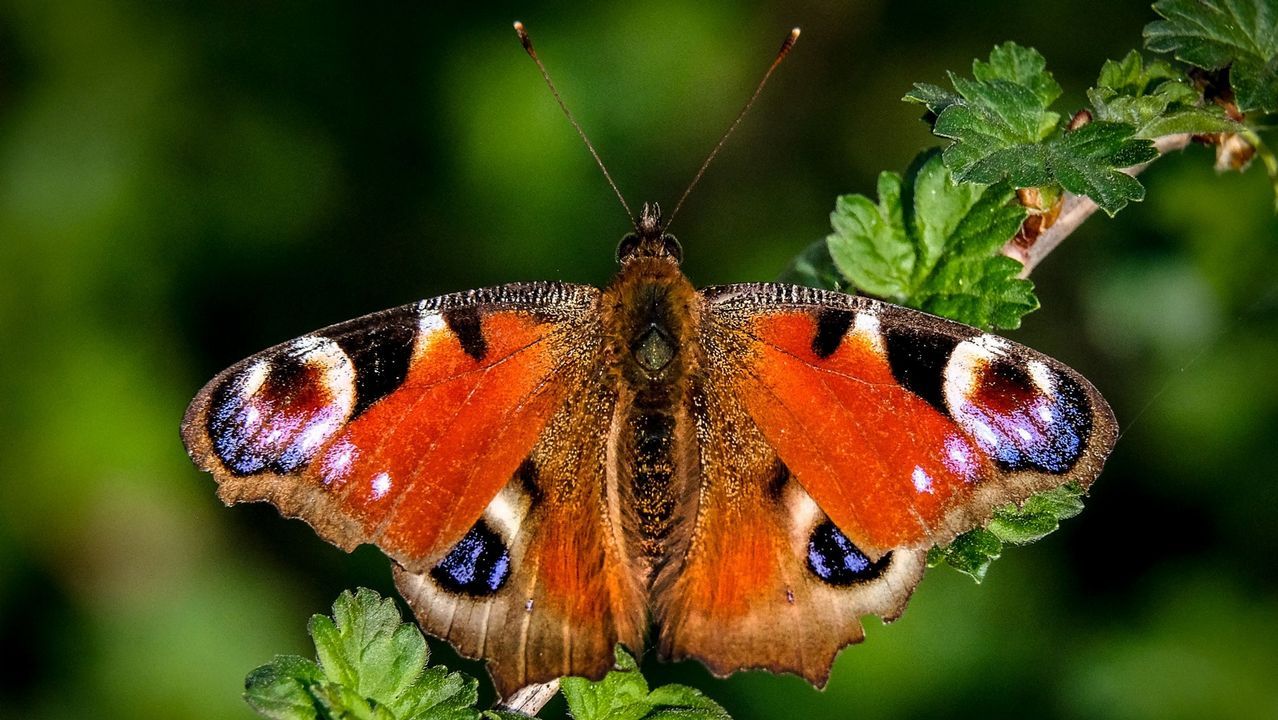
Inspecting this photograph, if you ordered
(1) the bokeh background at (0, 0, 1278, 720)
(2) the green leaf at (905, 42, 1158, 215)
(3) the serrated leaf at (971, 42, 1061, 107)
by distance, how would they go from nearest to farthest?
(2) the green leaf at (905, 42, 1158, 215) → (3) the serrated leaf at (971, 42, 1061, 107) → (1) the bokeh background at (0, 0, 1278, 720)

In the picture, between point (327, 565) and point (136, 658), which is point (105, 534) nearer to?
point (136, 658)

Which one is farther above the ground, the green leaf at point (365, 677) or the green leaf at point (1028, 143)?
the green leaf at point (1028, 143)

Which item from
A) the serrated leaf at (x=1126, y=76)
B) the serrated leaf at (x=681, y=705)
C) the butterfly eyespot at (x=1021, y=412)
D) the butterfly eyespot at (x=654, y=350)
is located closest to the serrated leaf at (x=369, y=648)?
the serrated leaf at (x=681, y=705)

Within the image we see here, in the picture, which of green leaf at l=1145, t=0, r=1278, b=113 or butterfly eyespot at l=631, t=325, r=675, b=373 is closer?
green leaf at l=1145, t=0, r=1278, b=113

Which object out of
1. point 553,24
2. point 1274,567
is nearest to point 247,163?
point 553,24

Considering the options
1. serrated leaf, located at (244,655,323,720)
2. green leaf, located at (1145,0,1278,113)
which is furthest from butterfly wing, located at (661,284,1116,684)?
green leaf, located at (1145,0,1278,113)

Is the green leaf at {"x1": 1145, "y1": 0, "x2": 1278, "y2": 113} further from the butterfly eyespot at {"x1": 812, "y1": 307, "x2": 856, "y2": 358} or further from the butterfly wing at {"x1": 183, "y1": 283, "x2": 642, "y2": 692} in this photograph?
the butterfly wing at {"x1": 183, "y1": 283, "x2": 642, "y2": 692}

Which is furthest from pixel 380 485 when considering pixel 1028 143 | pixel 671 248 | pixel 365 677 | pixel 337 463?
pixel 1028 143

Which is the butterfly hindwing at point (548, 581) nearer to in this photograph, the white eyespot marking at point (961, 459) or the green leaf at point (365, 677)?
the green leaf at point (365, 677)
